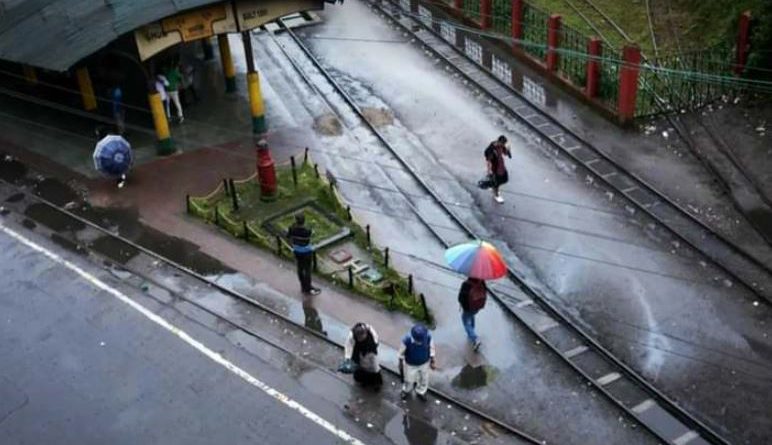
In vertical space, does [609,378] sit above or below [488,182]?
below

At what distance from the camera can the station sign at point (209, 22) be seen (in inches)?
793

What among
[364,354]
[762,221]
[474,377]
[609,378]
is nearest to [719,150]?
[762,221]

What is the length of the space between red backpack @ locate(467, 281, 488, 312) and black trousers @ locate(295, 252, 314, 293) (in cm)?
320

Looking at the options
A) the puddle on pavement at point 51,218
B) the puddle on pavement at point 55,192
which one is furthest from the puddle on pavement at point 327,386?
the puddle on pavement at point 55,192

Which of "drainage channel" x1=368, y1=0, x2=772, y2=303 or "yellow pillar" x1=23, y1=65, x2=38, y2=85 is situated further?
"yellow pillar" x1=23, y1=65, x2=38, y2=85

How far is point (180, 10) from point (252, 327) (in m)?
8.01

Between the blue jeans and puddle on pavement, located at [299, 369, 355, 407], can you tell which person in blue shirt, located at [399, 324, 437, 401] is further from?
the blue jeans

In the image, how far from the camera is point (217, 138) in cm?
2284

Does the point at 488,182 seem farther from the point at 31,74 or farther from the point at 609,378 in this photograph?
the point at 31,74

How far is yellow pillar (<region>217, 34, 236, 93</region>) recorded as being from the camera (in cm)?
2439

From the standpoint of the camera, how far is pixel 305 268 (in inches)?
639

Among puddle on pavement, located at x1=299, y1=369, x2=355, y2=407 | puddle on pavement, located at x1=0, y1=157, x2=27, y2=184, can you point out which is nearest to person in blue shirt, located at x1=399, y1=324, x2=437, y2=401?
puddle on pavement, located at x1=299, y1=369, x2=355, y2=407

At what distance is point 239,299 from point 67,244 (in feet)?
14.8

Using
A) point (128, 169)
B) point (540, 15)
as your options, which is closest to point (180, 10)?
point (128, 169)
